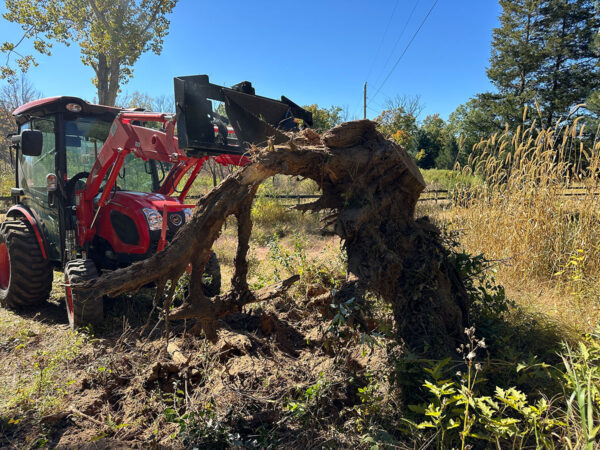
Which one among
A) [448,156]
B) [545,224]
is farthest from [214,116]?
[448,156]

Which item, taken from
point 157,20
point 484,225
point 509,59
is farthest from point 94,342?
point 509,59

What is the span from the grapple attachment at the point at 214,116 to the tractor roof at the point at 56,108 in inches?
90.8

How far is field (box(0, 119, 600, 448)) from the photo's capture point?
2.03 meters

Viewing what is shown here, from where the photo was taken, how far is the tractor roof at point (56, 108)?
14.4 ft

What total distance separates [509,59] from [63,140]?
2563 cm

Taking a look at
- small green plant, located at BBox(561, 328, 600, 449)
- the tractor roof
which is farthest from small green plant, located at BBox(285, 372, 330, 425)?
the tractor roof

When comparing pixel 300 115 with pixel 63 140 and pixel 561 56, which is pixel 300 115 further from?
pixel 561 56

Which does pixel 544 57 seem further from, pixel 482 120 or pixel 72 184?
pixel 72 184

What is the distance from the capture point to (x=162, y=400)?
8.11ft

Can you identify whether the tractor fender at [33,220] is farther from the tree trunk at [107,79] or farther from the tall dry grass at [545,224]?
the tree trunk at [107,79]

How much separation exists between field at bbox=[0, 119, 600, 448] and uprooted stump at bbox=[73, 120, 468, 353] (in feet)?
0.74

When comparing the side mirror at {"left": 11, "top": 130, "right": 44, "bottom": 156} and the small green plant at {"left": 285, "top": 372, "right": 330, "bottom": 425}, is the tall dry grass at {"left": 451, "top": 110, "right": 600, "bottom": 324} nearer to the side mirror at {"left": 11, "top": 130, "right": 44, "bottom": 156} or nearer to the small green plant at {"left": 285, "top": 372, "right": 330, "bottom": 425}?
the small green plant at {"left": 285, "top": 372, "right": 330, "bottom": 425}

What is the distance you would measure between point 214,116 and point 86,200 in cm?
233

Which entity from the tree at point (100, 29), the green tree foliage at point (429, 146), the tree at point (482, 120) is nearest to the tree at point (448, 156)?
the green tree foliage at point (429, 146)
